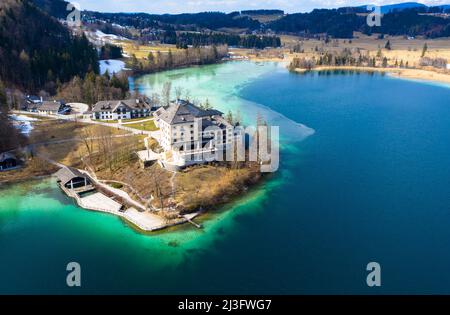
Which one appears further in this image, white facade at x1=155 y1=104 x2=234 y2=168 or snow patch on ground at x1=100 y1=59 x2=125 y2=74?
snow patch on ground at x1=100 y1=59 x2=125 y2=74

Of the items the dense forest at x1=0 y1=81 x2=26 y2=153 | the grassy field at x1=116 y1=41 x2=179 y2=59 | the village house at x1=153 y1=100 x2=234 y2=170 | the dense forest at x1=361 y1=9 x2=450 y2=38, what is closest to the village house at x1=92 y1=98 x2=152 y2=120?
the dense forest at x1=0 y1=81 x2=26 y2=153

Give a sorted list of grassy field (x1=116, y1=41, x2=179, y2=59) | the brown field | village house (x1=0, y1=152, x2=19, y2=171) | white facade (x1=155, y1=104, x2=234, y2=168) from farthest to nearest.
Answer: grassy field (x1=116, y1=41, x2=179, y2=59), the brown field, white facade (x1=155, y1=104, x2=234, y2=168), village house (x1=0, y1=152, x2=19, y2=171)

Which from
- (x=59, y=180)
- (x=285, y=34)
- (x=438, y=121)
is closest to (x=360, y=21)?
(x=285, y=34)

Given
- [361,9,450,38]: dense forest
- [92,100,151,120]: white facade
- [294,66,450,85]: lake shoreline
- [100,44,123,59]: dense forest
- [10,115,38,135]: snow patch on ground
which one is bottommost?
[10,115,38,135]: snow patch on ground

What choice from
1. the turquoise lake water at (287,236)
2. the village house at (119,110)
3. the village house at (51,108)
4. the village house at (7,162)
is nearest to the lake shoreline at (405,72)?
the turquoise lake water at (287,236)

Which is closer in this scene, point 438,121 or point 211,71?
point 438,121

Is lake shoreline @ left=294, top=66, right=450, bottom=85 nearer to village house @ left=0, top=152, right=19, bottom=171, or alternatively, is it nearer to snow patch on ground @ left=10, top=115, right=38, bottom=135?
snow patch on ground @ left=10, top=115, right=38, bottom=135
